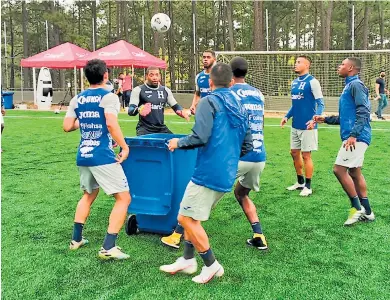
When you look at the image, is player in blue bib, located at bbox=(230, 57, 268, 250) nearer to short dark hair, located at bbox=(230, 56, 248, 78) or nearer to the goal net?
short dark hair, located at bbox=(230, 56, 248, 78)

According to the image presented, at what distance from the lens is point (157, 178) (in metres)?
4.71

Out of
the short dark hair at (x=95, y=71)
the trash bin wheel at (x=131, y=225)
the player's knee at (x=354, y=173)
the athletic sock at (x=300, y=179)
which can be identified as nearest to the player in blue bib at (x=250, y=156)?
the trash bin wheel at (x=131, y=225)

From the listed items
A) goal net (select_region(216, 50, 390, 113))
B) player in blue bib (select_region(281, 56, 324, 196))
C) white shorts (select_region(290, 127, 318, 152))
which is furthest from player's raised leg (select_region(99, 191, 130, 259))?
goal net (select_region(216, 50, 390, 113))

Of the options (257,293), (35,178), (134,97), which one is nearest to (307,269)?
(257,293)

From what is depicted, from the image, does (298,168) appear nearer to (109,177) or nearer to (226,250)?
(226,250)

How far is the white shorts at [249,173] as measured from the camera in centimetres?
449

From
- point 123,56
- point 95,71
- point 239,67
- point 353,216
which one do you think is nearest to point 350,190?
point 353,216

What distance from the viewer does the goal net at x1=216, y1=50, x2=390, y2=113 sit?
66.4ft

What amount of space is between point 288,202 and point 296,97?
1581mm

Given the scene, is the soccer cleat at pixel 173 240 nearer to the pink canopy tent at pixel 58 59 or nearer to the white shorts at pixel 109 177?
the white shorts at pixel 109 177

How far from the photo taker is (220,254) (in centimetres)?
441

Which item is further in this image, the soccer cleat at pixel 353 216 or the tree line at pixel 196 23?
the tree line at pixel 196 23

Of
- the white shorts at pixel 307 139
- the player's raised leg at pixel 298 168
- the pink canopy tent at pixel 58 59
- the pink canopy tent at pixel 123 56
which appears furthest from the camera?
the pink canopy tent at pixel 58 59

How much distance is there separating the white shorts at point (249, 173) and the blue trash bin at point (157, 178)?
Answer: 63 centimetres
